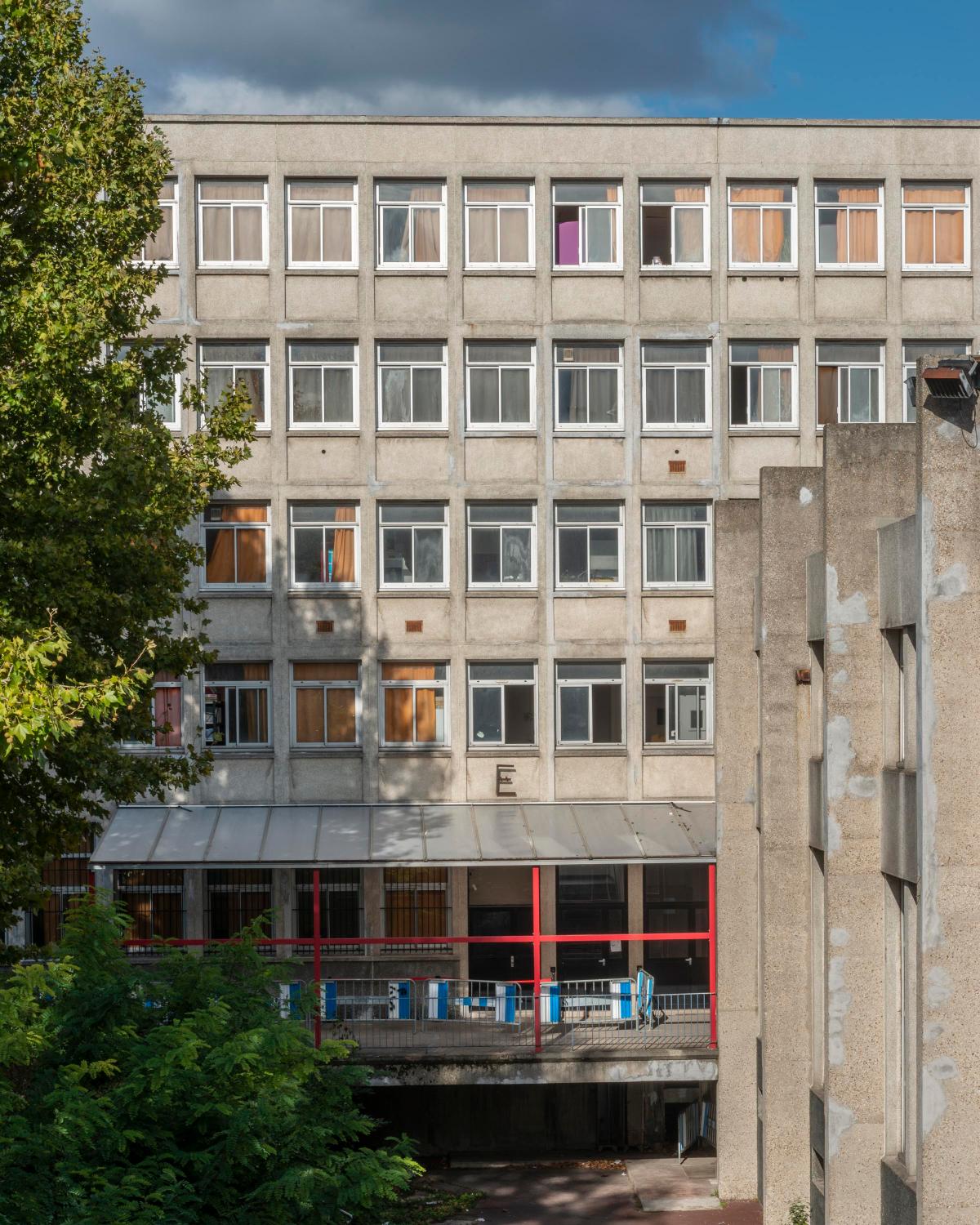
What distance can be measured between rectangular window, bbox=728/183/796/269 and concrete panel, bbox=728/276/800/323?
320 mm

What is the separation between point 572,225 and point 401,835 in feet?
41.8

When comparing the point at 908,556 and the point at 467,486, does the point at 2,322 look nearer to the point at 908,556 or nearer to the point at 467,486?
the point at 908,556

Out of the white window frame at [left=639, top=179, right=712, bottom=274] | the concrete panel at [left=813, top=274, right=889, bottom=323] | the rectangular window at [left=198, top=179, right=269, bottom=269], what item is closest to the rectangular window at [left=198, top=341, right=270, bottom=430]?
the rectangular window at [left=198, top=179, right=269, bottom=269]

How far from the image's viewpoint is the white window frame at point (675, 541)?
105ft

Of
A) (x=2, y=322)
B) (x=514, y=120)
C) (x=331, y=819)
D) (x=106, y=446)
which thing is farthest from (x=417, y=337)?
(x=2, y=322)

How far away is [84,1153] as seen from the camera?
13.1 m

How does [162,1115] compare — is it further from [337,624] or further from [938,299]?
[938,299]

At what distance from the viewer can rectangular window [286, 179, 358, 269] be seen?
1253 inches

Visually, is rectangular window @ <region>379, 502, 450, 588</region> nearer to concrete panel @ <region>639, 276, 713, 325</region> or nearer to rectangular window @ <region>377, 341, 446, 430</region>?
rectangular window @ <region>377, 341, 446, 430</region>

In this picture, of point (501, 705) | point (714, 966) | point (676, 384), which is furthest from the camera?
point (676, 384)

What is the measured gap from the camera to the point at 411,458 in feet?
105

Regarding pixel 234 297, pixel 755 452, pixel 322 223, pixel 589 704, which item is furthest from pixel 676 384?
pixel 234 297

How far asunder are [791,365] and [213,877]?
51.5ft

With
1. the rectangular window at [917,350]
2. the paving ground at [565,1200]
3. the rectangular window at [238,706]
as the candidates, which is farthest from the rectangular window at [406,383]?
the paving ground at [565,1200]
